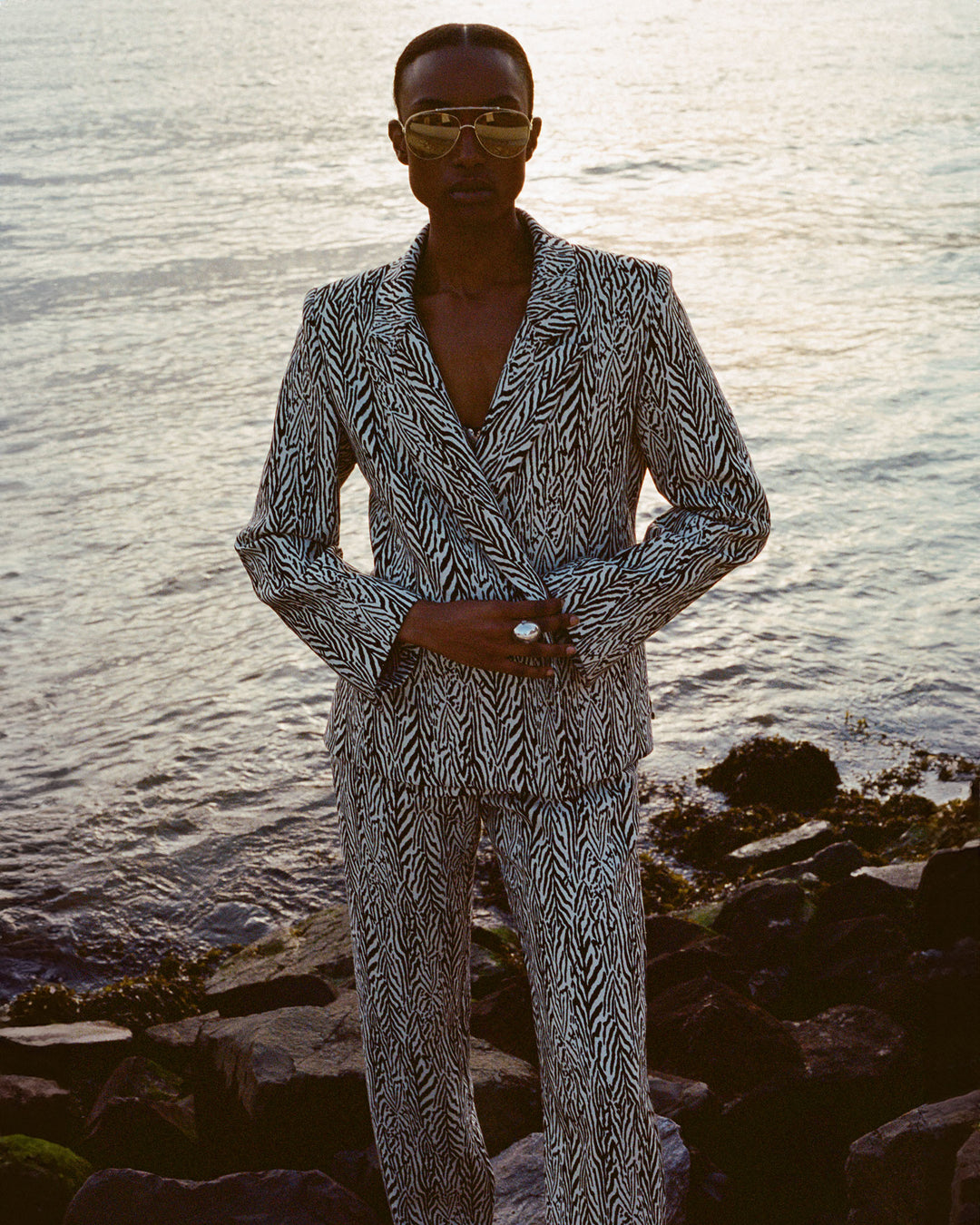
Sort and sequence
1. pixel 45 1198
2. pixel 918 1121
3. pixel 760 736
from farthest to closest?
1. pixel 760 736
2. pixel 45 1198
3. pixel 918 1121

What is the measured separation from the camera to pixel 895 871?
4855 mm

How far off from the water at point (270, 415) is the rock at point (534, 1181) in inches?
87.3

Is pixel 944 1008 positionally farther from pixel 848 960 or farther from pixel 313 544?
pixel 313 544

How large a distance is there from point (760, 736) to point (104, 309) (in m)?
8.76

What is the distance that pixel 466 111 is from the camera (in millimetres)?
2404

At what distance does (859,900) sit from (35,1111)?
93.9 inches

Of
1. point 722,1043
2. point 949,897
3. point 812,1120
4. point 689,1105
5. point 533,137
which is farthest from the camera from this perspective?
point 949,897

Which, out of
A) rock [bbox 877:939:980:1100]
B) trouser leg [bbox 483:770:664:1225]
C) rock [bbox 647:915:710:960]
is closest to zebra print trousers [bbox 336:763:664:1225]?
trouser leg [bbox 483:770:664:1225]

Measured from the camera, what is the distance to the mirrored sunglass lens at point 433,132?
241 cm

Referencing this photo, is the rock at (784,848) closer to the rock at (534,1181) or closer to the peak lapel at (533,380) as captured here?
the rock at (534,1181)

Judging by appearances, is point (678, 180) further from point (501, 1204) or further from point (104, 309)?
point (501, 1204)

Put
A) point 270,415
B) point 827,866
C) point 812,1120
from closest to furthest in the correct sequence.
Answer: point 812,1120
point 827,866
point 270,415

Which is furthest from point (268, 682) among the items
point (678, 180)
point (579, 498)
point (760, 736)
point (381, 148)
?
point (381, 148)

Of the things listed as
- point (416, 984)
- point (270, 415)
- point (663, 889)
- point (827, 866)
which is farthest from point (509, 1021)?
point (270, 415)
